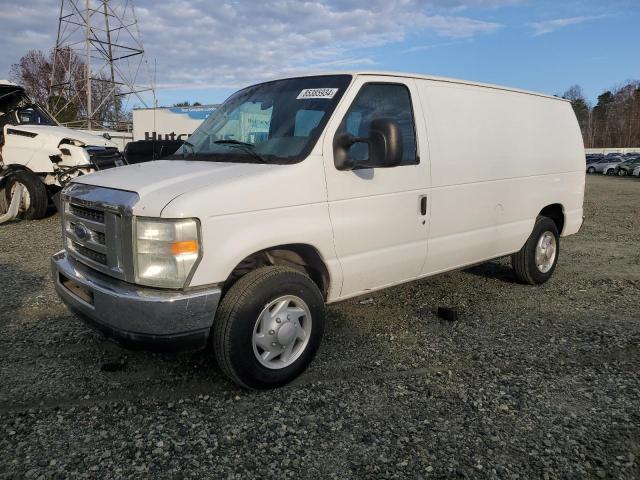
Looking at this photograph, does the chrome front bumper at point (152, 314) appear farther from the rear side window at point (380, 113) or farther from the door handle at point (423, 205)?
the door handle at point (423, 205)

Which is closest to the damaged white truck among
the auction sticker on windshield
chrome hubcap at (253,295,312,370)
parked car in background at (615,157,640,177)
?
the auction sticker on windshield

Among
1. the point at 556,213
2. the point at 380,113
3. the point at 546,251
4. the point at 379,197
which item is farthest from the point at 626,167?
the point at 379,197

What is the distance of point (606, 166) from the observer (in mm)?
42312

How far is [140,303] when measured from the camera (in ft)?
9.44

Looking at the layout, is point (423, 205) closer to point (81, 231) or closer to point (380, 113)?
point (380, 113)

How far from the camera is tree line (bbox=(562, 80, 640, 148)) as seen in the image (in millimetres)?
86250

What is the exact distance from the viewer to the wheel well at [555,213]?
5916mm

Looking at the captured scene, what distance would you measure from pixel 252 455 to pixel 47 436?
1196mm

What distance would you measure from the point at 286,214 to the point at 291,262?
451 mm

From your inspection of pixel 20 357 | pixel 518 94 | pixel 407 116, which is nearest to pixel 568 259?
pixel 518 94

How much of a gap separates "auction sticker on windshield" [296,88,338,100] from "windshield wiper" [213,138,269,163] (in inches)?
21.6

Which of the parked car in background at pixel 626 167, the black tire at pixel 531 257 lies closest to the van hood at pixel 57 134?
the black tire at pixel 531 257

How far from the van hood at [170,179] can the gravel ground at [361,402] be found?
131cm

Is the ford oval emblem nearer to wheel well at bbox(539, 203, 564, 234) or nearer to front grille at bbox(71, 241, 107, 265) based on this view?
front grille at bbox(71, 241, 107, 265)
